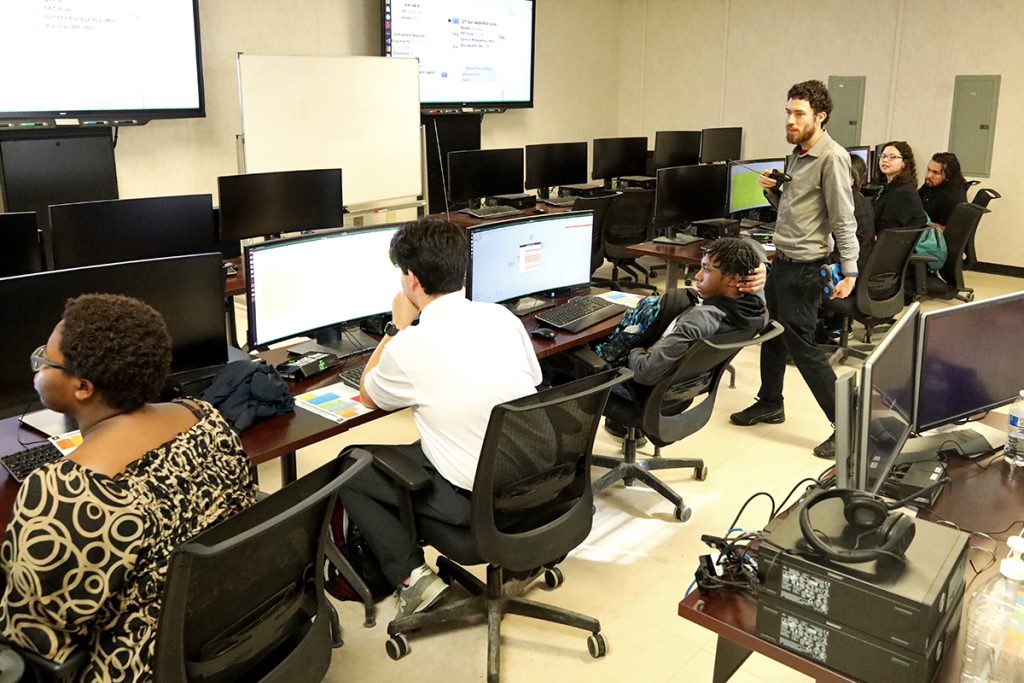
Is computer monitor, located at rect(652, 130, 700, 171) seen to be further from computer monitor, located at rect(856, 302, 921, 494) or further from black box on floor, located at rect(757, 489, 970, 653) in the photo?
black box on floor, located at rect(757, 489, 970, 653)

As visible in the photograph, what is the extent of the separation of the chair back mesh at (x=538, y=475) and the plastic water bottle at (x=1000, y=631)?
1.00 m

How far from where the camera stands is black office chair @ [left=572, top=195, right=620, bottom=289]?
581cm

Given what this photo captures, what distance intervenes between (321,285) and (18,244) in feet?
3.35

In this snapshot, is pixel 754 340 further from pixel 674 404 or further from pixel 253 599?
pixel 253 599

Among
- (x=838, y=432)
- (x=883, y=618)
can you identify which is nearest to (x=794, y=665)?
(x=883, y=618)

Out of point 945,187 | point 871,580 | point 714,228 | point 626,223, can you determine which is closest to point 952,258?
point 945,187

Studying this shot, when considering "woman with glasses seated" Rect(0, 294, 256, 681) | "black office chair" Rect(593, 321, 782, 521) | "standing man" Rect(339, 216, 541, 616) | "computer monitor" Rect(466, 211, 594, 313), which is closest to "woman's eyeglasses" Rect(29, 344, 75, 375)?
"woman with glasses seated" Rect(0, 294, 256, 681)

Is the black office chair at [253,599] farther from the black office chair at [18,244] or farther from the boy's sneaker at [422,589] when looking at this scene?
the black office chair at [18,244]

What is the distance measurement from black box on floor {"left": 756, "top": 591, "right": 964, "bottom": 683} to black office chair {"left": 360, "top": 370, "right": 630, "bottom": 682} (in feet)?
2.72

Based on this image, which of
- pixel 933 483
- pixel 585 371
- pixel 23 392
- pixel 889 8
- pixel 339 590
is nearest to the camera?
pixel 933 483

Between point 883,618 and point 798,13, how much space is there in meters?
8.08

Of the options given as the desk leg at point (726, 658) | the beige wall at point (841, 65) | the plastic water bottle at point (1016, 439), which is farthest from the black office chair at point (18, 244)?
the beige wall at point (841, 65)

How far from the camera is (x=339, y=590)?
280cm

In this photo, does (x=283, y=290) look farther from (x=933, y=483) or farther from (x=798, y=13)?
A: (x=798, y=13)
